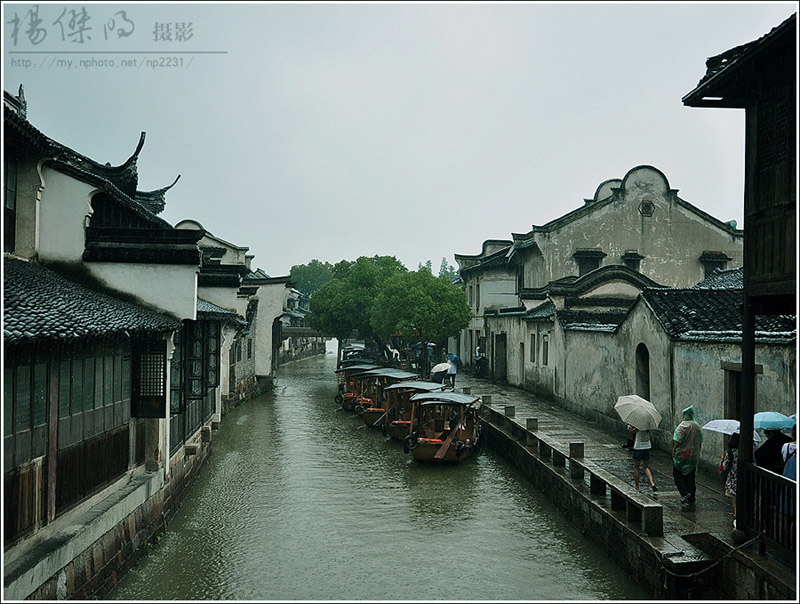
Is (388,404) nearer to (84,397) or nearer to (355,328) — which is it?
(84,397)

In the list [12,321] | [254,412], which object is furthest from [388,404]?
[12,321]

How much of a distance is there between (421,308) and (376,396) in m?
7.91

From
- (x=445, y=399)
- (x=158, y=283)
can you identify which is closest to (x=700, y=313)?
(x=445, y=399)

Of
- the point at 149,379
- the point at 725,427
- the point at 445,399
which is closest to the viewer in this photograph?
the point at 725,427

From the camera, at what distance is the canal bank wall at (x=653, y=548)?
8898 millimetres

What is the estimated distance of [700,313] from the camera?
1712cm

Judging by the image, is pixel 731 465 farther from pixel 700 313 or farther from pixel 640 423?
pixel 700 313

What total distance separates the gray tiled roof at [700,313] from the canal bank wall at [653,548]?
399 centimetres

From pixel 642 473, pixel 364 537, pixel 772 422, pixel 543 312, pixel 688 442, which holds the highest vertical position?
pixel 543 312

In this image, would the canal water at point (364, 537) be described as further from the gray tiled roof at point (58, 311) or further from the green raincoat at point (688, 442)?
the gray tiled roof at point (58, 311)

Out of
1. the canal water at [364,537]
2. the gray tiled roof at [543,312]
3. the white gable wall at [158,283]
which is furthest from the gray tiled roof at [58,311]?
the gray tiled roof at [543,312]

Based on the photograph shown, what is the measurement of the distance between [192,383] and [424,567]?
23.7 feet

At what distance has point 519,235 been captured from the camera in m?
36.9

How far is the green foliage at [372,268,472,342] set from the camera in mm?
35344
